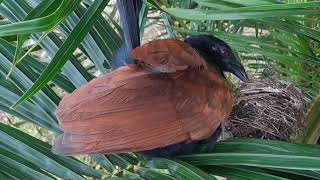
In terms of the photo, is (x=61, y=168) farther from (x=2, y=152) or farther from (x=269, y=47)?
(x=269, y=47)

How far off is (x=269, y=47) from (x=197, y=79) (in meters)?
0.30

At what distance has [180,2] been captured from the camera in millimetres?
1172

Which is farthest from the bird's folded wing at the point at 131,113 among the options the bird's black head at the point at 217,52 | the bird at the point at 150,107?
the bird's black head at the point at 217,52

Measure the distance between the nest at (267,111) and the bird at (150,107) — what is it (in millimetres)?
170

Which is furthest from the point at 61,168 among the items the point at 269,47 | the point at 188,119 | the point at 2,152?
the point at 269,47

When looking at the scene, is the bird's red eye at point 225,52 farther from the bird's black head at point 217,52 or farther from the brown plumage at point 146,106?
the brown plumage at point 146,106

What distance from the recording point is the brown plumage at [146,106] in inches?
27.6

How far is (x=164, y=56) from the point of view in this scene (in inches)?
30.5

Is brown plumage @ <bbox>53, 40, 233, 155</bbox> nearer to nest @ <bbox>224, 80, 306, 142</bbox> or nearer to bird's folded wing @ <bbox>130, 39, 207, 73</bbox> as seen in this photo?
bird's folded wing @ <bbox>130, 39, 207, 73</bbox>

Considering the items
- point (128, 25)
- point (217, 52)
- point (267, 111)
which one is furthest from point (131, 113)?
point (267, 111)

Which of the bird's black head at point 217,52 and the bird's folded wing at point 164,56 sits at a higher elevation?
the bird's folded wing at point 164,56

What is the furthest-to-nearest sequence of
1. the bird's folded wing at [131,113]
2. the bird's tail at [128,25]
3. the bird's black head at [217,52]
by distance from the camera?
1. the bird's black head at [217,52]
2. the bird's tail at [128,25]
3. the bird's folded wing at [131,113]

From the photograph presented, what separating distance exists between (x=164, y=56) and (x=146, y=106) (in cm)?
8

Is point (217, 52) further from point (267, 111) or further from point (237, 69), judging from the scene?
point (267, 111)
